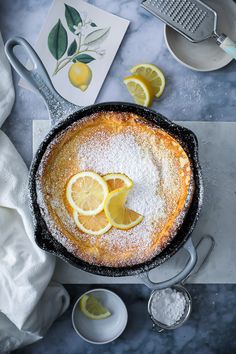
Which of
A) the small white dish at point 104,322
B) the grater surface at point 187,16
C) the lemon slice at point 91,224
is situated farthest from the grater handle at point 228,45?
the small white dish at point 104,322

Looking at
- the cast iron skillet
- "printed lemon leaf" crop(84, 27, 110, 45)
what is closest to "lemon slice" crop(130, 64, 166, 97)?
"printed lemon leaf" crop(84, 27, 110, 45)

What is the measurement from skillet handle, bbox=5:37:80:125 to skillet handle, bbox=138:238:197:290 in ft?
1.35

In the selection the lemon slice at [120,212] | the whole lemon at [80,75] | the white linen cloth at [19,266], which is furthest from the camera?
the whole lemon at [80,75]

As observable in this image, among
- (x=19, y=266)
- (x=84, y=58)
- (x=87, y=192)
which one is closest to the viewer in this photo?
(x=87, y=192)

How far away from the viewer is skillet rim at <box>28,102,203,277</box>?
49.7 inches

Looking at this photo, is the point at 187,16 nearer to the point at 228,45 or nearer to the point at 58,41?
the point at 228,45

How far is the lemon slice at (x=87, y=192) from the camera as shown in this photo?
4.13 ft

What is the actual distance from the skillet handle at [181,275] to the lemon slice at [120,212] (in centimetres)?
13

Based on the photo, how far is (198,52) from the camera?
A: 1506 millimetres

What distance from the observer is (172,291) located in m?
1.47

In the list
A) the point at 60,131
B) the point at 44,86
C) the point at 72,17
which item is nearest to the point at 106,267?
the point at 60,131

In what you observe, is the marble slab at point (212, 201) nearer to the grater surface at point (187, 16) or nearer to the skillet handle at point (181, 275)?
the skillet handle at point (181, 275)

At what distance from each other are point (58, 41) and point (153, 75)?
0.89 ft

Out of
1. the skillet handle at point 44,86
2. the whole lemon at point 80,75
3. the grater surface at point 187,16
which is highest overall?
the grater surface at point 187,16
